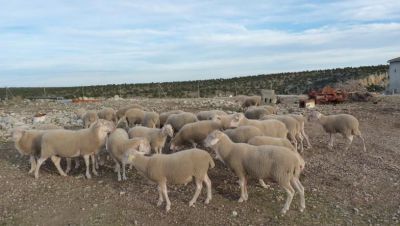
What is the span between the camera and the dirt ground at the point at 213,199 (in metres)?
9.31

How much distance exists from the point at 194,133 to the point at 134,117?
5.04 m

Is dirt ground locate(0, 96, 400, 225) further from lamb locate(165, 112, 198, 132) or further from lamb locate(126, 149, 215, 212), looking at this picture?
lamb locate(165, 112, 198, 132)

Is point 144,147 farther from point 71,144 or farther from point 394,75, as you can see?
point 394,75

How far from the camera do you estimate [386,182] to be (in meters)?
11.5

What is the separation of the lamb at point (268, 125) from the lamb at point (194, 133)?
0.25 meters

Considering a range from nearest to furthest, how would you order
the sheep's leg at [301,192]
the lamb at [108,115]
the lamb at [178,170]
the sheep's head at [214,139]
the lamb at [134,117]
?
1. the sheep's leg at [301,192]
2. the lamb at [178,170]
3. the sheep's head at [214,139]
4. the lamb at [134,117]
5. the lamb at [108,115]

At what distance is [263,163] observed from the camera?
9.65 meters

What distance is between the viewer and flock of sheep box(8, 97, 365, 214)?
9.69 meters

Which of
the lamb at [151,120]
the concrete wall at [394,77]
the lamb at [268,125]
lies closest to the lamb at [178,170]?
the lamb at [268,125]

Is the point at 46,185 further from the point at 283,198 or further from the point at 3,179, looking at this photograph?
the point at 283,198

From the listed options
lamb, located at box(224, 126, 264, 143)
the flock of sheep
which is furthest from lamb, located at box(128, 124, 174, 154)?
lamb, located at box(224, 126, 264, 143)

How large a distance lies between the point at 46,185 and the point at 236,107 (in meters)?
16.0

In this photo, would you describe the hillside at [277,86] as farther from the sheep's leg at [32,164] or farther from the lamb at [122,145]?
the lamb at [122,145]

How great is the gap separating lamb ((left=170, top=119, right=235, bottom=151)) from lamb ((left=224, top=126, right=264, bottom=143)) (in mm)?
→ 893
